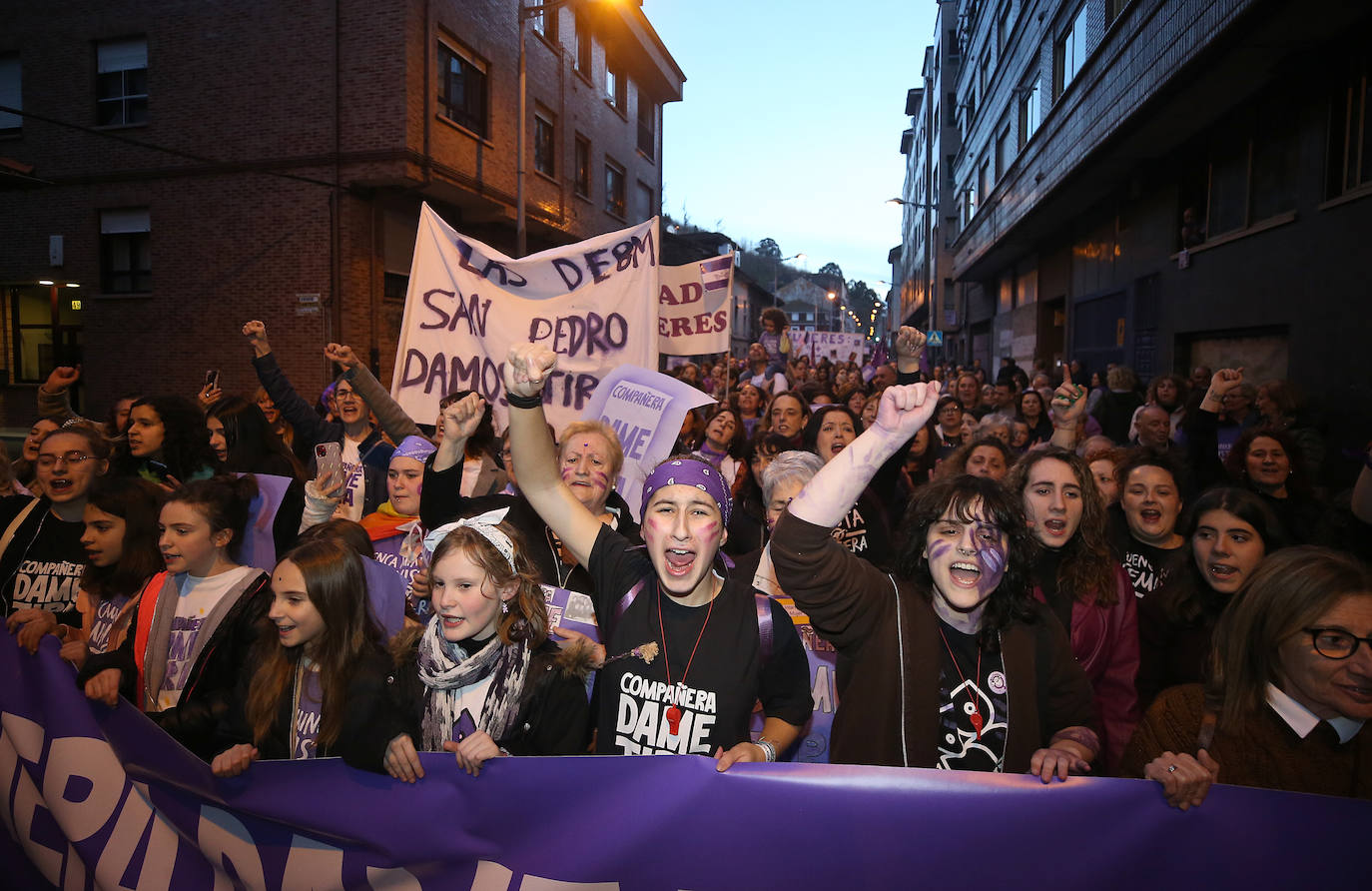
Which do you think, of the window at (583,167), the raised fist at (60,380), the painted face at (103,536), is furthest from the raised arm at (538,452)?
the window at (583,167)

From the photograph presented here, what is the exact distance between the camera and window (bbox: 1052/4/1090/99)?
15.1 meters

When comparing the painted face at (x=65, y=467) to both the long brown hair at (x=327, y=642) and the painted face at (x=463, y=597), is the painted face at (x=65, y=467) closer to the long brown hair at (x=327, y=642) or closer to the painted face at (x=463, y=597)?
the long brown hair at (x=327, y=642)

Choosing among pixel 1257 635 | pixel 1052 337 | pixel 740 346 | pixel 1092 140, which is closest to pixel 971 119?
pixel 1052 337

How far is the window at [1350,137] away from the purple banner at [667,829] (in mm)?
8781

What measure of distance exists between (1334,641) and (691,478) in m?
1.66

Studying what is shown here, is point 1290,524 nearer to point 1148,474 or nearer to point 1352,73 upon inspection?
point 1148,474

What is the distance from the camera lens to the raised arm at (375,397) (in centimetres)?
467

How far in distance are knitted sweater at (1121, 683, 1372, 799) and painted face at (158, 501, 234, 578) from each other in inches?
123

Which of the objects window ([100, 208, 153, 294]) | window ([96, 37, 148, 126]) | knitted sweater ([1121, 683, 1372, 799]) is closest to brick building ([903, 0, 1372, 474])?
knitted sweater ([1121, 683, 1372, 799])

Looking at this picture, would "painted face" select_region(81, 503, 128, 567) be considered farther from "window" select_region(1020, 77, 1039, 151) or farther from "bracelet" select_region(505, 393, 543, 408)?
"window" select_region(1020, 77, 1039, 151)

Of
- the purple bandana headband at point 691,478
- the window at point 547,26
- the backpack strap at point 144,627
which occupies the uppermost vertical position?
the window at point 547,26

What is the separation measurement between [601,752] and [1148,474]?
2622mm

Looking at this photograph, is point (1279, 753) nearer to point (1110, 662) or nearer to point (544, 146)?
point (1110, 662)

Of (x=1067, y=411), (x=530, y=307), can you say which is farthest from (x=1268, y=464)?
(x=530, y=307)
